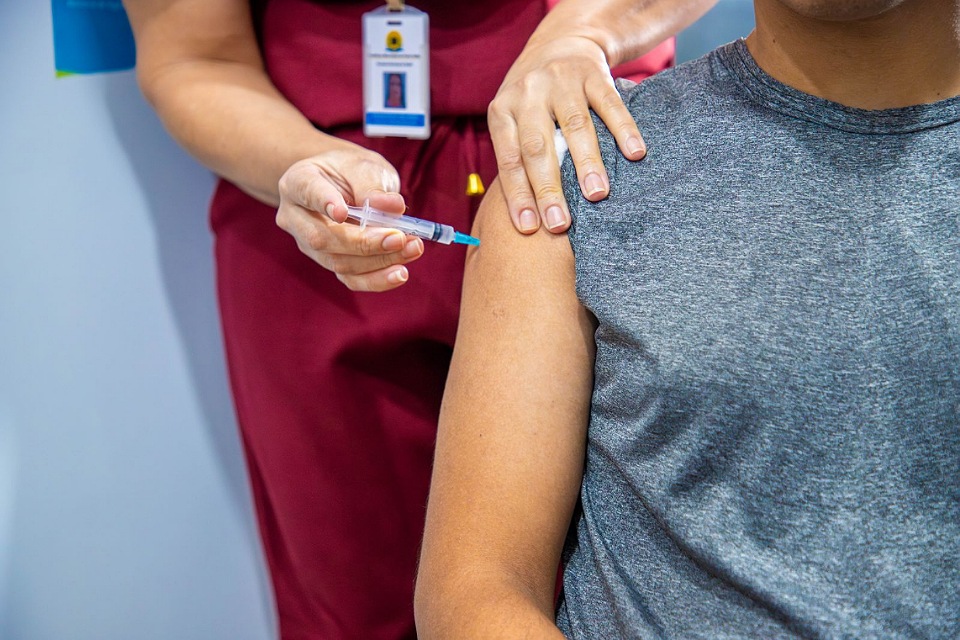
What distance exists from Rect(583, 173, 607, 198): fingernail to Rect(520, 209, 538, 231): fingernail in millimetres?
66

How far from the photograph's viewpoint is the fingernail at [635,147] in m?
1.05

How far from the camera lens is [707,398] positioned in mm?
933

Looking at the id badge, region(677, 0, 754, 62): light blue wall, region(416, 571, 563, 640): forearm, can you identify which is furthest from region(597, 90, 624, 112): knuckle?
region(677, 0, 754, 62): light blue wall

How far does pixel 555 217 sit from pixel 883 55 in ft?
1.26

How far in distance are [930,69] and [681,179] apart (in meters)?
0.29

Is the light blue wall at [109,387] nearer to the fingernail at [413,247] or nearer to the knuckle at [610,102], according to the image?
the fingernail at [413,247]

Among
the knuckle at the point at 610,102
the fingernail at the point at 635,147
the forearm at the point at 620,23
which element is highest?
the forearm at the point at 620,23

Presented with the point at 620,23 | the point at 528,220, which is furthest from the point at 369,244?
the point at 620,23

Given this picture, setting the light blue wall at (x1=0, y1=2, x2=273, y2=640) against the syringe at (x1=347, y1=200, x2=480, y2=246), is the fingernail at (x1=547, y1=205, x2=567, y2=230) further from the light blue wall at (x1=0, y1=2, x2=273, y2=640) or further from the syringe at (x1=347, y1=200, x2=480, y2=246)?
the light blue wall at (x1=0, y1=2, x2=273, y2=640)

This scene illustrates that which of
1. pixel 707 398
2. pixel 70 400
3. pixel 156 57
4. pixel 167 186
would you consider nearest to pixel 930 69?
pixel 707 398

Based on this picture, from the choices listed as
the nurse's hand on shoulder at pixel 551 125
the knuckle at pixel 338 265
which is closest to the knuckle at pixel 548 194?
the nurse's hand on shoulder at pixel 551 125

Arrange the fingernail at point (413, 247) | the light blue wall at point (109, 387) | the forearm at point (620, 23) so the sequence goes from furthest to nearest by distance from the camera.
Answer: the light blue wall at point (109, 387) < the forearm at point (620, 23) < the fingernail at point (413, 247)

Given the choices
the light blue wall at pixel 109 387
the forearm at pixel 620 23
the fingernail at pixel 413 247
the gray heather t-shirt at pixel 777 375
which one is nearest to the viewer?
the gray heather t-shirt at pixel 777 375

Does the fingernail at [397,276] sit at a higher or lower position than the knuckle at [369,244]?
lower
